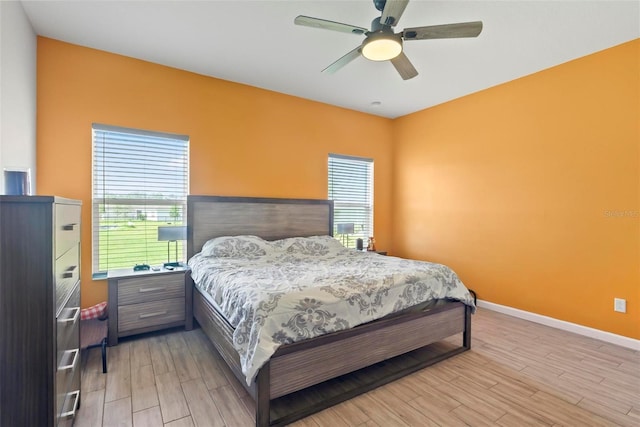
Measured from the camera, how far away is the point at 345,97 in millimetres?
4328

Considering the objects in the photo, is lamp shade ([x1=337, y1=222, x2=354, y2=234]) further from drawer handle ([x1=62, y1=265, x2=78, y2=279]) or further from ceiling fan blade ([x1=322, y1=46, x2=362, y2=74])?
drawer handle ([x1=62, y1=265, x2=78, y2=279])

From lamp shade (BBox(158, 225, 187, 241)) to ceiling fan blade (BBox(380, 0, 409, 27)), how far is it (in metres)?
2.75

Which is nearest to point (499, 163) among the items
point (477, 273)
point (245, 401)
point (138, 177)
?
point (477, 273)

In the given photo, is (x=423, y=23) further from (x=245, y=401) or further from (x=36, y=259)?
(x=245, y=401)

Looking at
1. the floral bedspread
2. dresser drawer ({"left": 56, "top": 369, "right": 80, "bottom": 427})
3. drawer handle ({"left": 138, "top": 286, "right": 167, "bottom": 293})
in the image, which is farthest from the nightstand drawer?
dresser drawer ({"left": 56, "top": 369, "right": 80, "bottom": 427})

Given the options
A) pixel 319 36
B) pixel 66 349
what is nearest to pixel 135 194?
pixel 66 349

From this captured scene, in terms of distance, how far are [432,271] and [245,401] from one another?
178 cm

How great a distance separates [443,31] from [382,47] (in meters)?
0.43

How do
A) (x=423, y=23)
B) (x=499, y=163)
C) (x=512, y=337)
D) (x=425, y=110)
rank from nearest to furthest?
(x=423, y=23), (x=512, y=337), (x=499, y=163), (x=425, y=110)

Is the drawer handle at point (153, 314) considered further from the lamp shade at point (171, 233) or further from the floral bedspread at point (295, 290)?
the lamp shade at point (171, 233)

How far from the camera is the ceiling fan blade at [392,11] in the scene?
1.82 metres

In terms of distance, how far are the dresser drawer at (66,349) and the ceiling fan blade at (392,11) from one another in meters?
2.40

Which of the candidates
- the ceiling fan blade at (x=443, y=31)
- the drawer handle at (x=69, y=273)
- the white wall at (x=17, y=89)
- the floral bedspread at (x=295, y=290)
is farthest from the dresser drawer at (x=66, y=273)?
the ceiling fan blade at (x=443, y=31)

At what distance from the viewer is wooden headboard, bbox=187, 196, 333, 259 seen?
3521mm
